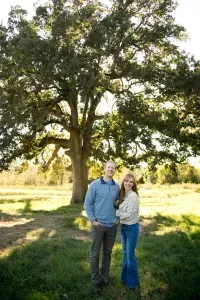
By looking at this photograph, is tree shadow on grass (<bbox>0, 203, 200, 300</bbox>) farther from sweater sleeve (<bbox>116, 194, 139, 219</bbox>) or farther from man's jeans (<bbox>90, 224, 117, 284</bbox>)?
sweater sleeve (<bbox>116, 194, 139, 219</bbox>)

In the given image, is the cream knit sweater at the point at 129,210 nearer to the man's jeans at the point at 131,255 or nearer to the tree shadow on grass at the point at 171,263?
the man's jeans at the point at 131,255

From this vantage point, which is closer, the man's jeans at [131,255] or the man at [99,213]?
the man at [99,213]

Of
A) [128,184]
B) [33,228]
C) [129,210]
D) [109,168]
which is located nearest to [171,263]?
[129,210]

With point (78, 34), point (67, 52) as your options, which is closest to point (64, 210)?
point (67, 52)

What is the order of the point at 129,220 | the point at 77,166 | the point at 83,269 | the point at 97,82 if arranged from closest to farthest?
the point at 129,220, the point at 83,269, the point at 97,82, the point at 77,166

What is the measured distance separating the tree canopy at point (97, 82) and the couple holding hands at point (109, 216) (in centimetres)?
1211

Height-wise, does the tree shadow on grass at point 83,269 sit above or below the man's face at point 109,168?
below

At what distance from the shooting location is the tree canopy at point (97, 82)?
19.3 meters

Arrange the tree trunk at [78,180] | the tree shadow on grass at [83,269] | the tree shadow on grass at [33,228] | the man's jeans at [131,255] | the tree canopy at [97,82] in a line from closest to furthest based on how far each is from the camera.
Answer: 1. the tree shadow on grass at [83,269]
2. the man's jeans at [131,255]
3. the tree shadow on grass at [33,228]
4. the tree canopy at [97,82]
5. the tree trunk at [78,180]

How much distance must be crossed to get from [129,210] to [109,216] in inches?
16.4

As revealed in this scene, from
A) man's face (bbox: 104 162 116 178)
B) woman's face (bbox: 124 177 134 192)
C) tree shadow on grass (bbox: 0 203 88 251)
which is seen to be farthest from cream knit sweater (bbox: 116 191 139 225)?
tree shadow on grass (bbox: 0 203 88 251)

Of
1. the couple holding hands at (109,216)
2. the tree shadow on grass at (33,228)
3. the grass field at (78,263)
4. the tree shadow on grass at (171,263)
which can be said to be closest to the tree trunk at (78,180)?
the tree shadow on grass at (33,228)

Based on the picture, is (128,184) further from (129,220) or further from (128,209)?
(129,220)

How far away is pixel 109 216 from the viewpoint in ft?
23.1
